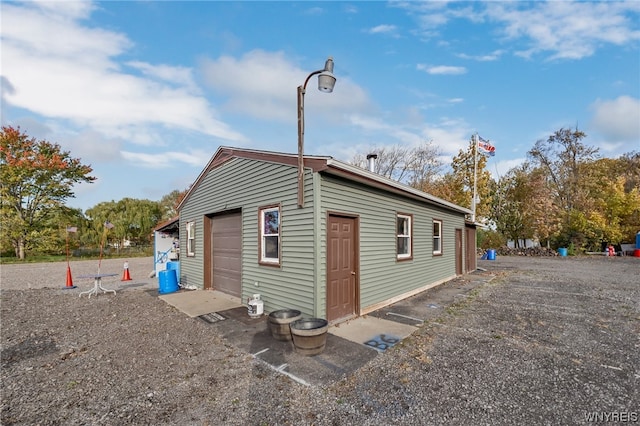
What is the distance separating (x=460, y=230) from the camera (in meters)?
12.4

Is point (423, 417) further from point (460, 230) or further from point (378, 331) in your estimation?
point (460, 230)

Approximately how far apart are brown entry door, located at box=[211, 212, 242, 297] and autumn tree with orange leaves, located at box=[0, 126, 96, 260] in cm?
2333

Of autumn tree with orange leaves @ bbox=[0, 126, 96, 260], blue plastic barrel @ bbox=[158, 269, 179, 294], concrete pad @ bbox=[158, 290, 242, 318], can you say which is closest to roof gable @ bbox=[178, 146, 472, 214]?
blue plastic barrel @ bbox=[158, 269, 179, 294]

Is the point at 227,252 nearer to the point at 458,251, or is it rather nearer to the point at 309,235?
the point at 309,235

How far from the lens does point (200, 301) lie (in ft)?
24.3

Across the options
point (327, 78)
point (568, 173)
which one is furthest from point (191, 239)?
point (568, 173)

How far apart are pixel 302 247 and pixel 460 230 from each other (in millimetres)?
9641

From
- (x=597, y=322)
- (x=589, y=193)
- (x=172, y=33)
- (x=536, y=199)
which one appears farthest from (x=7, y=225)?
(x=589, y=193)

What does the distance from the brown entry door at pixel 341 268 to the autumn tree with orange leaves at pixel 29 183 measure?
2785 cm

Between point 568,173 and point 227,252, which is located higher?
point 568,173

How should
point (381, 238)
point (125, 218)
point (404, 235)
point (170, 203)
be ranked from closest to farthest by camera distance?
point (381, 238), point (404, 235), point (125, 218), point (170, 203)

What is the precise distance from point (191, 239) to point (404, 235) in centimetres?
697

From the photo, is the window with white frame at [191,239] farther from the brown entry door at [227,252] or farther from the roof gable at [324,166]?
the roof gable at [324,166]

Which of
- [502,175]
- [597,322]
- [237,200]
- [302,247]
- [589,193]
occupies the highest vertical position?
[502,175]
